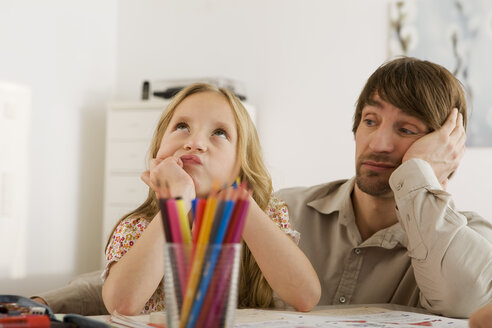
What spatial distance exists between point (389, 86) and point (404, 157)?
18 cm

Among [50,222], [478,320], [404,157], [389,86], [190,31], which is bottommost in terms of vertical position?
[50,222]

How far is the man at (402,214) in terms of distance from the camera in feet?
3.76

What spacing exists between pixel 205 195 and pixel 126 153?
9.91 feet

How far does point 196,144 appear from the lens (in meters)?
1.08

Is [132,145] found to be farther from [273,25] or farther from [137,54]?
[273,25]

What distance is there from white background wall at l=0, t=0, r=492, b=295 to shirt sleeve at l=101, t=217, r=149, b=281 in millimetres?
2658

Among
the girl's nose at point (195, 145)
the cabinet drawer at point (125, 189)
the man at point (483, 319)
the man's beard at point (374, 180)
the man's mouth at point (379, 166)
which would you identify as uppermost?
the girl's nose at point (195, 145)

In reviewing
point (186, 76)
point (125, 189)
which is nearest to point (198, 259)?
point (125, 189)

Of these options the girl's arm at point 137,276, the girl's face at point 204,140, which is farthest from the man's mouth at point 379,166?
the girl's arm at point 137,276

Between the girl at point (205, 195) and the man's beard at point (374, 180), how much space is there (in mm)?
210

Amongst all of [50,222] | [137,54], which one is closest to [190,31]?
[137,54]

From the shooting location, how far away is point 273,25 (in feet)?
13.4

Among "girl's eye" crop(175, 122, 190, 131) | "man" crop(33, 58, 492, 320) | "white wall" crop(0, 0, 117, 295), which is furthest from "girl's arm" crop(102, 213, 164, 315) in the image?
"white wall" crop(0, 0, 117, 295)

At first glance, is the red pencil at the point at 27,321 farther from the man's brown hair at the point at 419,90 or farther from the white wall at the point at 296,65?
the white wall at the point at 296,65
